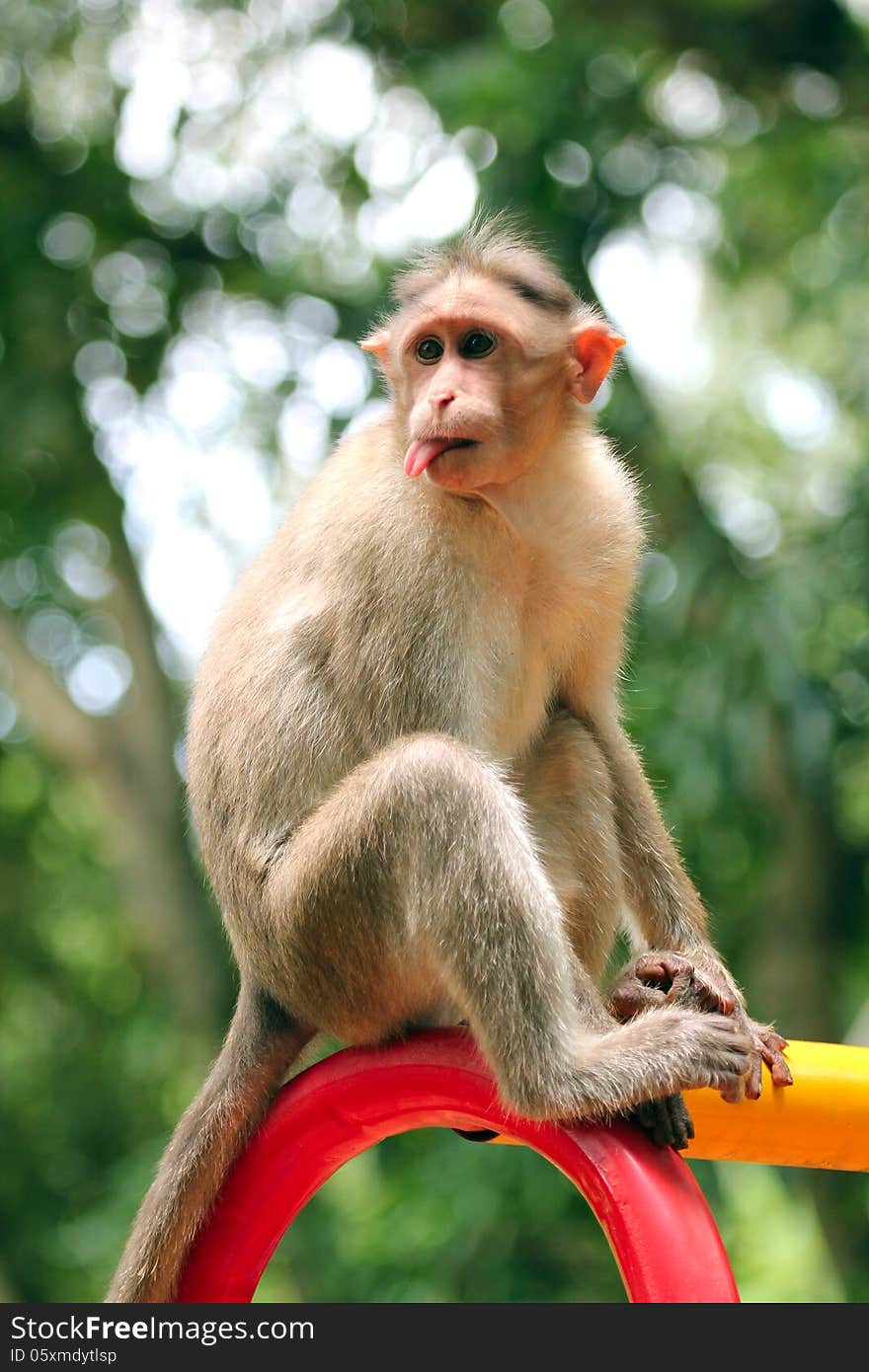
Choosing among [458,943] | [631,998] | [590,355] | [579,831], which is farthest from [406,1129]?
[590,355]

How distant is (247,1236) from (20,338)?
742cm

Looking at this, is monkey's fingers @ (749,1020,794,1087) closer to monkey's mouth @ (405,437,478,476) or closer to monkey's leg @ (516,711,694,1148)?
monkey's leg @ (516,711,694,1148)

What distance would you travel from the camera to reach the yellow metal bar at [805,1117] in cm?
272

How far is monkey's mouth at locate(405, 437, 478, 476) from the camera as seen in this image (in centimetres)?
345

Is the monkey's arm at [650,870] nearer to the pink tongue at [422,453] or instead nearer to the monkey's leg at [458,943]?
the monkey's leg at [458,943]

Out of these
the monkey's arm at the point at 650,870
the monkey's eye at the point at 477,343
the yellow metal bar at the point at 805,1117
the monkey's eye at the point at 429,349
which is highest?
the monkey's eye at the point at 477,343

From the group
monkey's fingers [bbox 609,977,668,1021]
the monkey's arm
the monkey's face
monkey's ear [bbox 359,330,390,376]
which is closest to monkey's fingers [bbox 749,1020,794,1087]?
monkey's fingers [bbox 609,977,668,1021]

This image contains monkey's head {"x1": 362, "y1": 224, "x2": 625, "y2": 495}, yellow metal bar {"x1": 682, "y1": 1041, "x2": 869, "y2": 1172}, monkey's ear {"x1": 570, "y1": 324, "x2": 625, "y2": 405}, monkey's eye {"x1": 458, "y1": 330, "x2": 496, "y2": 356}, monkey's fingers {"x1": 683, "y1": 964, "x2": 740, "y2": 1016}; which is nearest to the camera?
yellow metal bar {"x1": 682, "y1": 1041, "x2": 869, "y2": 1172}

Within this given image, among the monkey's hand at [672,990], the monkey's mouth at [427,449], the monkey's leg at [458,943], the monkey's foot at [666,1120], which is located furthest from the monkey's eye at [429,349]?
the monkey's foot at [666,1120]

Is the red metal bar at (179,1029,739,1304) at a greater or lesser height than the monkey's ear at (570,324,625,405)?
lesser

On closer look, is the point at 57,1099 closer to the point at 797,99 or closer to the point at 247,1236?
the point at 797,99

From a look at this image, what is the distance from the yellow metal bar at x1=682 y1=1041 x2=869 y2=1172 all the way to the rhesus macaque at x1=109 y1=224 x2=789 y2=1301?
53 mm

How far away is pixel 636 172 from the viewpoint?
7.06 m

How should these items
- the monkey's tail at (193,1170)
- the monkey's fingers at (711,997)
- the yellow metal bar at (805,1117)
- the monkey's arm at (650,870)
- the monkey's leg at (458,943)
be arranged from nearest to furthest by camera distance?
the yellow metal bar at (805,1117) → the monkey's leg at (458,943) → the monkey's tail at (193,1170) → the monkey's fingers at (711,997) → the monkey's arm at (650,870)
